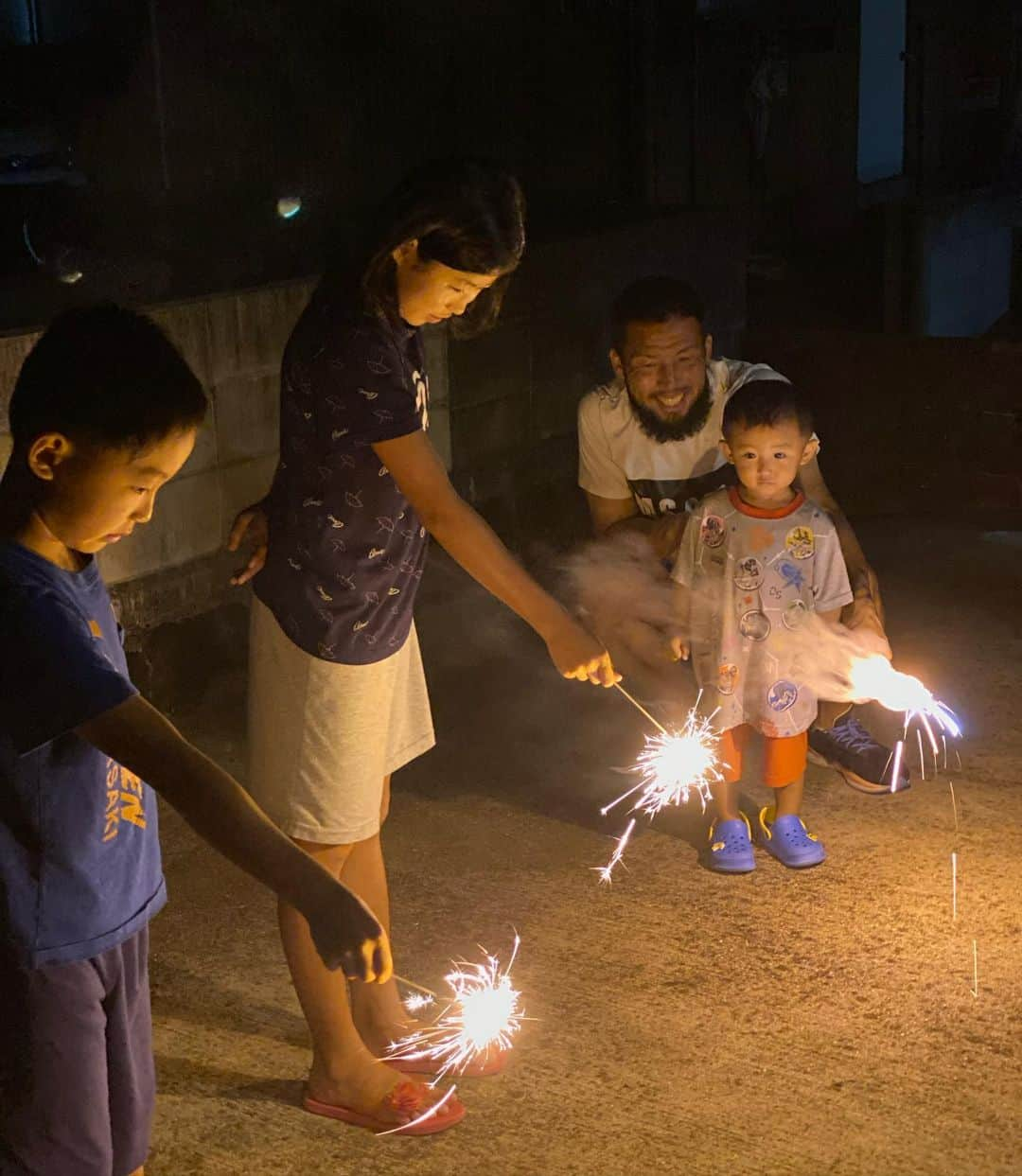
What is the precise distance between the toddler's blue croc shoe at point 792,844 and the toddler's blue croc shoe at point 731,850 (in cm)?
7

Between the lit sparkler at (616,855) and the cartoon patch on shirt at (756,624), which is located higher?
the cartoon patch on shirt at (756,624)

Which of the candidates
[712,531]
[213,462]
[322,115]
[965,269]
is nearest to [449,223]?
[712,531]

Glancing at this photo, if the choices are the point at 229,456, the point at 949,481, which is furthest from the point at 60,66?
the point at 949,481

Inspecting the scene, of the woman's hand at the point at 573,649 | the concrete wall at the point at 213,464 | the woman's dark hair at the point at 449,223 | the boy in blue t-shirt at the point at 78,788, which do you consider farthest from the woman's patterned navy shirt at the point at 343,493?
the concrete wall at the point at 213,464

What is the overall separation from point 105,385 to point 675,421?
3032 mm

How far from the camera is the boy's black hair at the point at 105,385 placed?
2.44 metres

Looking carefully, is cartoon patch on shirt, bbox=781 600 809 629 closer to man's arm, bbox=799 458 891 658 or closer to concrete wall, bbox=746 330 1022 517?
man's arm, bbox=799 458 891 658

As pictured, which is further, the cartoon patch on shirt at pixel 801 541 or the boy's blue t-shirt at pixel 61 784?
the cartoon patch on shirt at pixel 801 541

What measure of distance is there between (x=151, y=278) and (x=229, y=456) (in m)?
1.60

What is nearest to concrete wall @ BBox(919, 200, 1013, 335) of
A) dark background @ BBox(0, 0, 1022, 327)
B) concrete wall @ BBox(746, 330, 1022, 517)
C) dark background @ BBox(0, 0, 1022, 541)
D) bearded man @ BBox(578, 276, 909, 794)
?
dark background @ BBox(0, 0, 1022, 327)

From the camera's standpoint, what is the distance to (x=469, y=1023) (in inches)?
157

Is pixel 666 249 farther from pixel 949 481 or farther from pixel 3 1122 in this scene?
pixel 3 1122

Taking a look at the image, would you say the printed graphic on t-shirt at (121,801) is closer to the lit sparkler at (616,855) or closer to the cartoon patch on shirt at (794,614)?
the lit sparkler at (616,855)

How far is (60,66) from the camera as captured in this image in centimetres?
805
